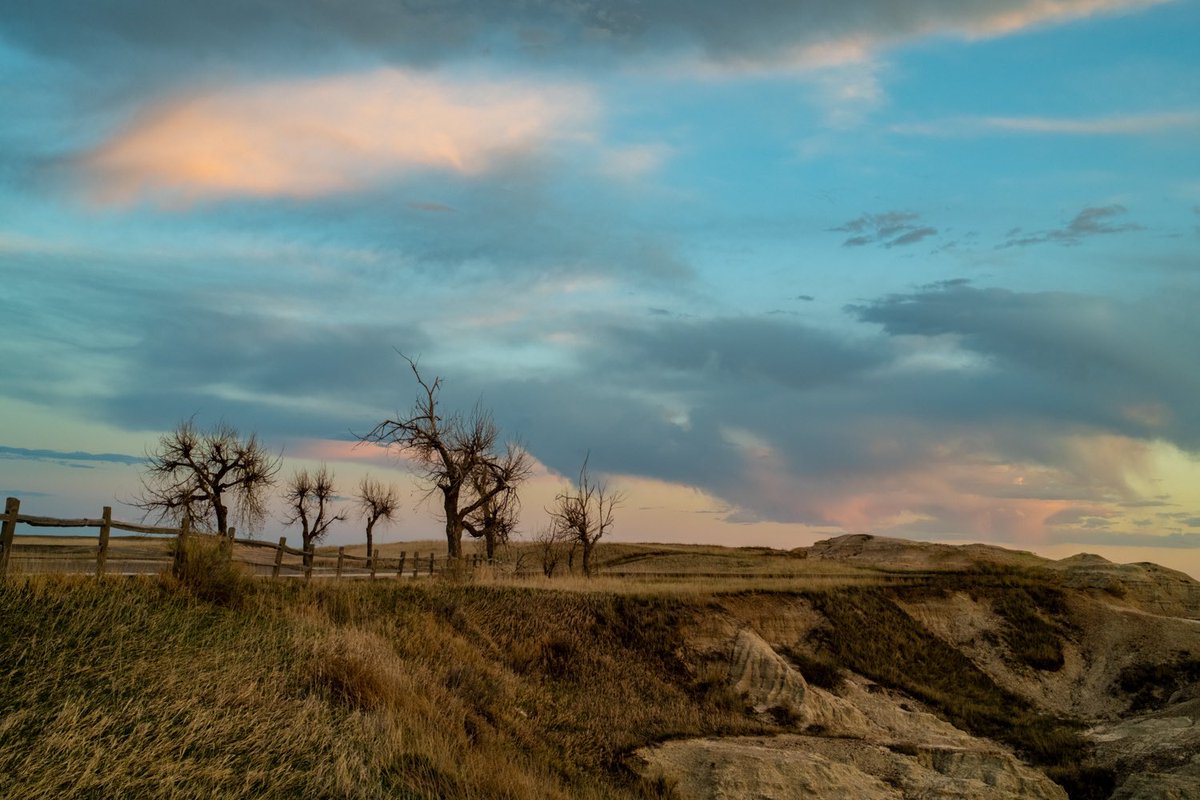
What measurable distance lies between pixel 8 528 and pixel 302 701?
29.2 feet

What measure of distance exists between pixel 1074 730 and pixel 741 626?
39.9ft

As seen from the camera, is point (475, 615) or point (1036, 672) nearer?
point (475, 615)

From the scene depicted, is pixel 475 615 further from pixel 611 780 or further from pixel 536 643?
pixel 611 780

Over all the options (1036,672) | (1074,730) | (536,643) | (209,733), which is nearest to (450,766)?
(209,733)

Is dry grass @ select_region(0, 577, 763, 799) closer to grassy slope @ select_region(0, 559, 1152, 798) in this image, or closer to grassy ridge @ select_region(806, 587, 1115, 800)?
grassy slope @ select_region(0, 559, 1152, 798)

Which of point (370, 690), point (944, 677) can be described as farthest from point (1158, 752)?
point (370, 690)

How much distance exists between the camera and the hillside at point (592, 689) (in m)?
12.8

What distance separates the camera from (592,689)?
2620 cm

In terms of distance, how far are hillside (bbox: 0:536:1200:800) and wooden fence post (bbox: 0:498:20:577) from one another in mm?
2634

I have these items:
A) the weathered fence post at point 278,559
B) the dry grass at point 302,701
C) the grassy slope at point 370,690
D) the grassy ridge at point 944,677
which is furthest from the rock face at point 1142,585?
→ the weathered fence post at point 278,559

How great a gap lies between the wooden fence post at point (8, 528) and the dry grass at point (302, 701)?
263 centimetres

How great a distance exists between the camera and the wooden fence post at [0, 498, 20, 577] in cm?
1838

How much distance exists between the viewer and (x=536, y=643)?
90.9 feet

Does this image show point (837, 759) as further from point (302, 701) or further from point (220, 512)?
point (220, 512)
